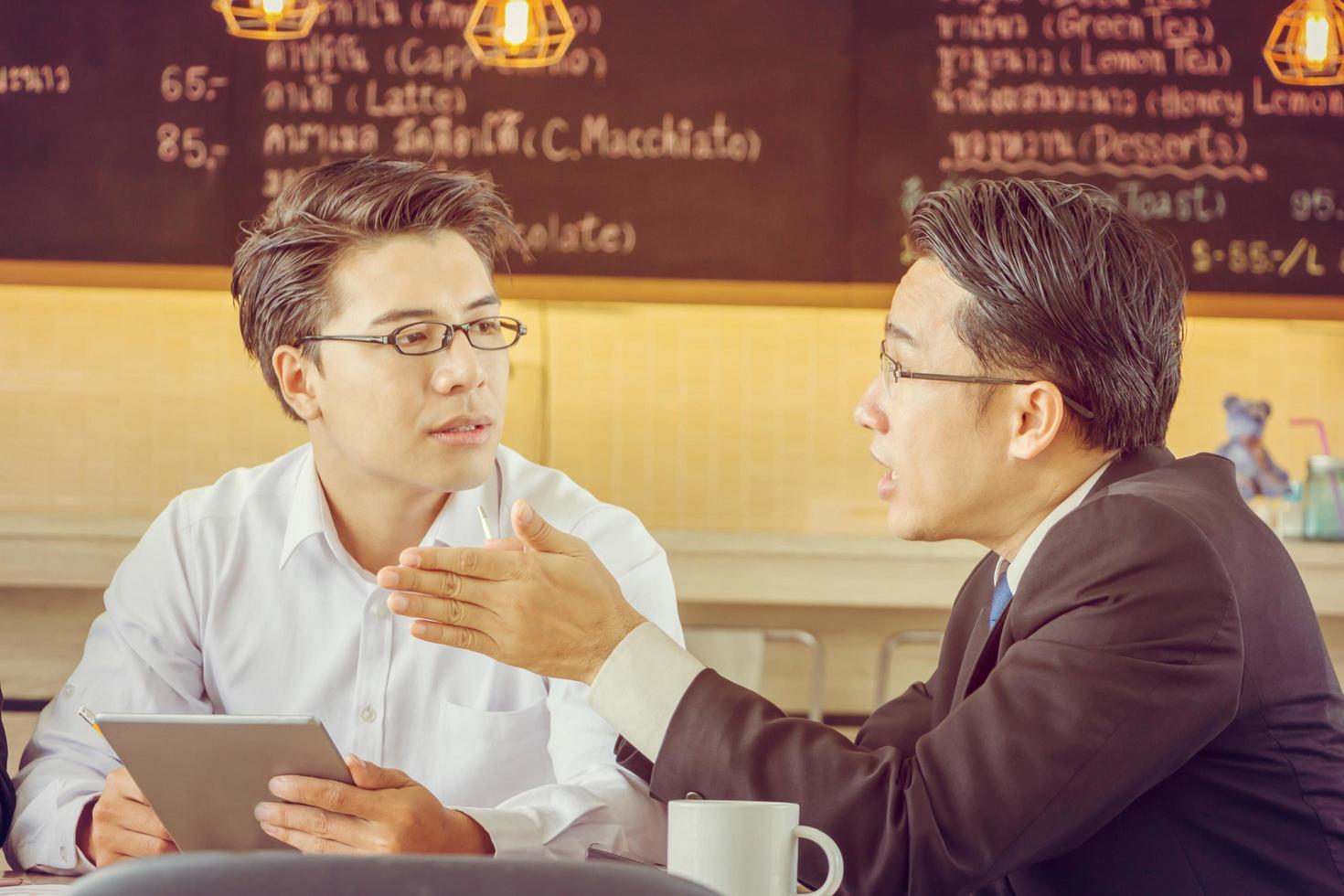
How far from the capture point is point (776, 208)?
308 centimetres

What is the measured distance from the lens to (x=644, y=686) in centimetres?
116

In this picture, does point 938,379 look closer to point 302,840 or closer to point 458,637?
point 458,637

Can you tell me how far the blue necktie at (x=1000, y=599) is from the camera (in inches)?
51.9

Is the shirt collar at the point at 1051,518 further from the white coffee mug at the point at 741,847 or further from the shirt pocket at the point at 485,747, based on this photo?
the shirt pocket at the point at 485,747

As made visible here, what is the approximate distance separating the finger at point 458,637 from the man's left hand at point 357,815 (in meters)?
0.11

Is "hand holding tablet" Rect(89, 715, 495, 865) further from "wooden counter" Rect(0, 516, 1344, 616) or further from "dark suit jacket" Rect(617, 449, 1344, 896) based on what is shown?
"wooden counter" Rect(0, 516, 1344, 616)

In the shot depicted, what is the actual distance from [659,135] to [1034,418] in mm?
1961

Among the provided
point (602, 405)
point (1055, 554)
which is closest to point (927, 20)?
point (602, 405)

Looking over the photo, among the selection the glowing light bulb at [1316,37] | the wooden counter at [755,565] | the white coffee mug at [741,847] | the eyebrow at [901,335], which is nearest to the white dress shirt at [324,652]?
the eyebrow at [901,335]

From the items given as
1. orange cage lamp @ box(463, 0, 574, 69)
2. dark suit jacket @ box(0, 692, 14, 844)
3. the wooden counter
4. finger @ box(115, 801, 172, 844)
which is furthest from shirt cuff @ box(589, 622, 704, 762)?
orange cage lamp @ box(463, 0, 574, 69)

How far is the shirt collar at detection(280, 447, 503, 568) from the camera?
1682 mm

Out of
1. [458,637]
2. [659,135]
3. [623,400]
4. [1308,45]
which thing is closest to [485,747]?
[458,637]

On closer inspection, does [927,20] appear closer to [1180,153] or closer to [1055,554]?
[1180,153]

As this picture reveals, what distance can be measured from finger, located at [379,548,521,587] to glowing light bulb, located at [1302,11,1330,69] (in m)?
2.52
